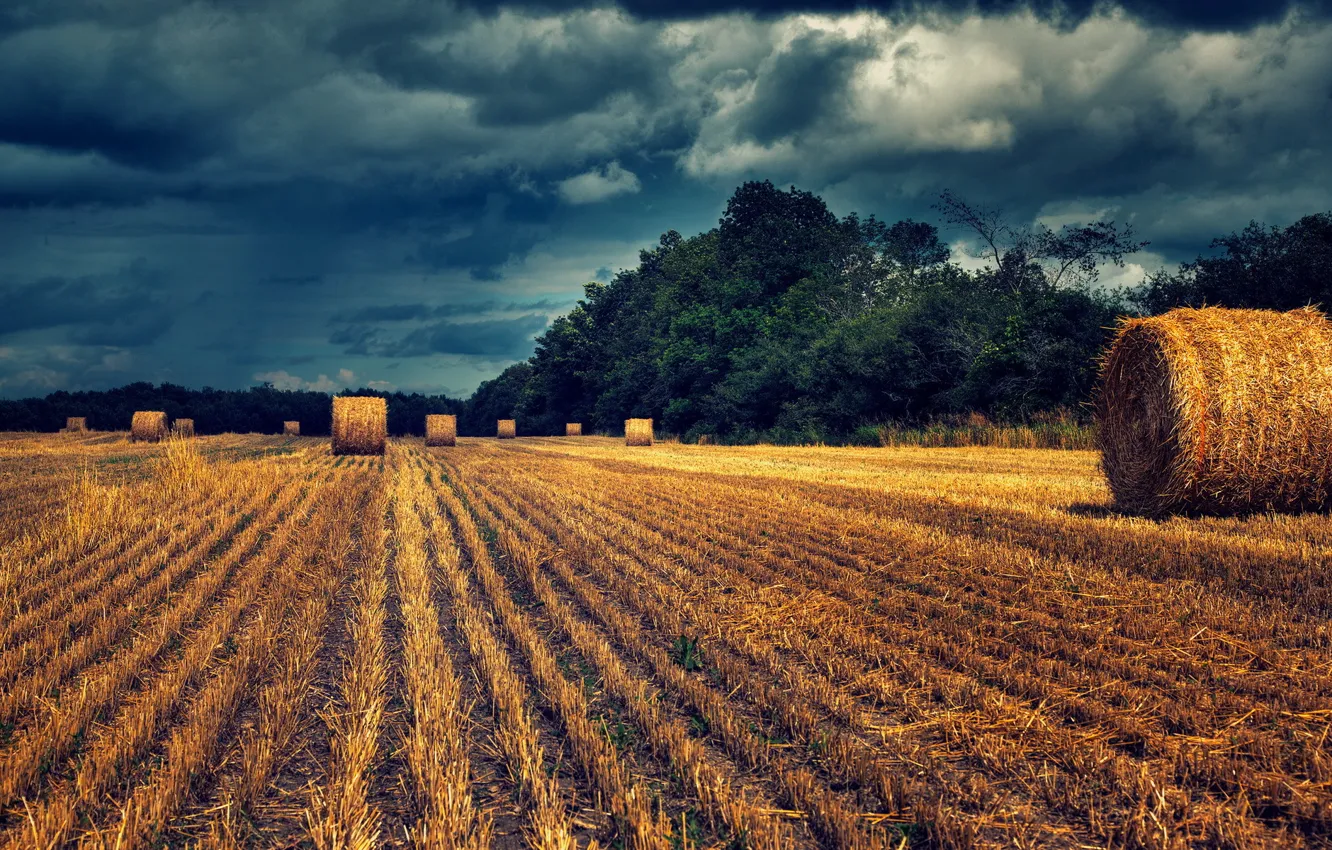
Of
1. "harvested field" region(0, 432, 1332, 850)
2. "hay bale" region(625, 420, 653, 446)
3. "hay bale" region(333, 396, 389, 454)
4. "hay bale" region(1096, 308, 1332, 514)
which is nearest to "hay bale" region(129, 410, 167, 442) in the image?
"hay bale" region(333, 396, 389, 454)

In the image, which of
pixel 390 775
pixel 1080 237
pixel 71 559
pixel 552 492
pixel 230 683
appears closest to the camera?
pixel 390 775

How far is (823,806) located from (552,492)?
40.8 feet

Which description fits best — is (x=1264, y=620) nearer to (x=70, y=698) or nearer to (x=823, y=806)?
(x=823, y=806)

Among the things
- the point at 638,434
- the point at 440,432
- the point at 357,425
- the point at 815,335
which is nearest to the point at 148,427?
the point at 440,432

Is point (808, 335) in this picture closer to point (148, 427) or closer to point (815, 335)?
point (815, 335)

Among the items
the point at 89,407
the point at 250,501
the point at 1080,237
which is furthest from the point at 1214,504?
the point at 89,407

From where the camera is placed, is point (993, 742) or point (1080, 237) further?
point (1080, 237)

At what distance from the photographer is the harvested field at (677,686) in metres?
3.24

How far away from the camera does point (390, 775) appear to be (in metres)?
3.70

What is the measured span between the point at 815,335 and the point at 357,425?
24624mm

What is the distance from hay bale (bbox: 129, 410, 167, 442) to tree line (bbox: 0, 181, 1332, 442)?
27.3 metres

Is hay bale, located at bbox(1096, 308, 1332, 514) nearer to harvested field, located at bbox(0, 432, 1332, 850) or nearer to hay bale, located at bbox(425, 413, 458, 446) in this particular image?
harvested field, located at bbox(0, 432, 1332, 850)

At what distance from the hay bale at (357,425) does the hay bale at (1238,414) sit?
76.8ft

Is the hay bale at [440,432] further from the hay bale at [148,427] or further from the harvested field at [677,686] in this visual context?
the harvested field at [677,686]
